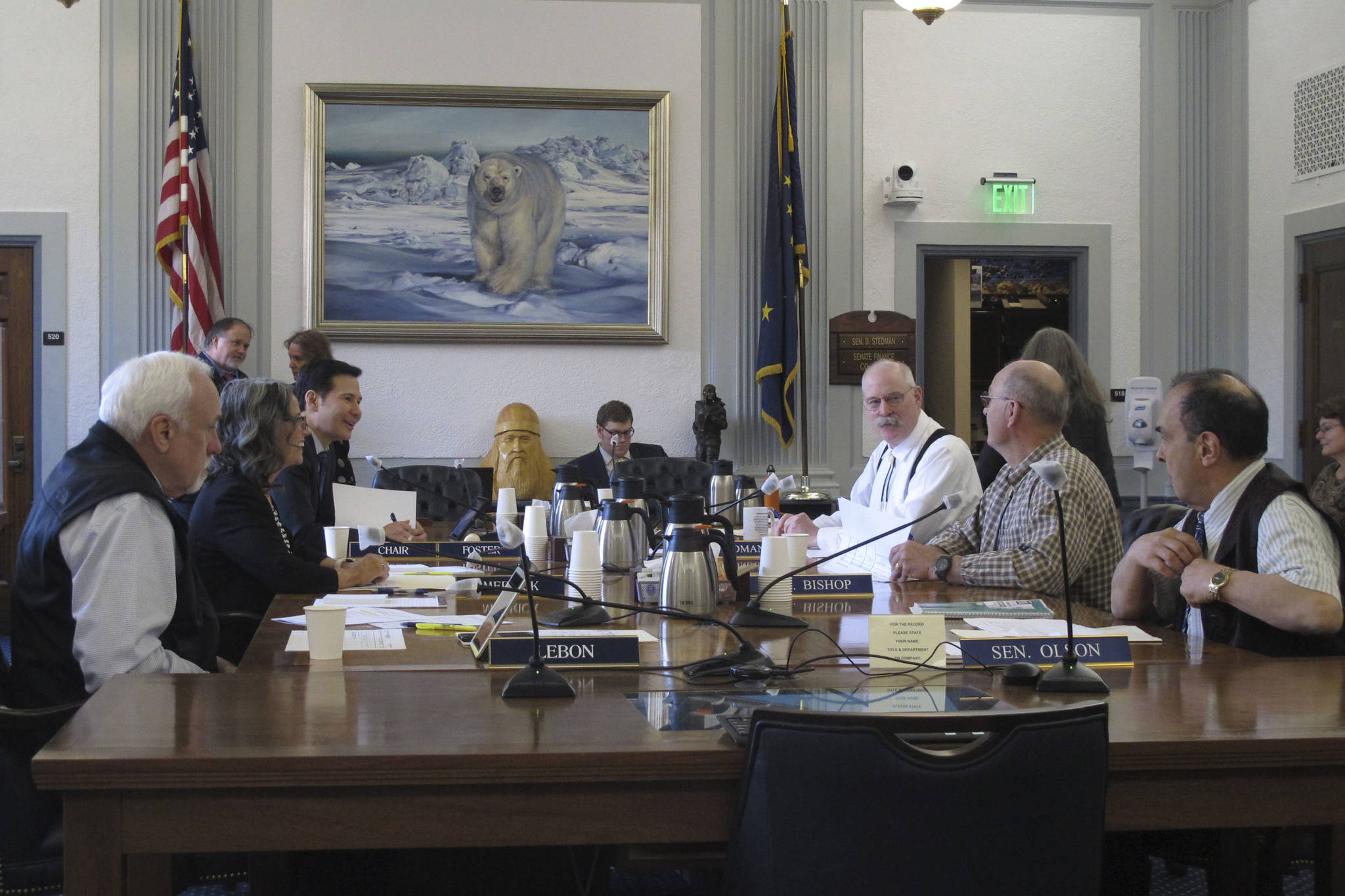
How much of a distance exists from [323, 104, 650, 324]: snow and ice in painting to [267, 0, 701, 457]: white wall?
0.19 meters

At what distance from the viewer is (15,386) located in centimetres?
663

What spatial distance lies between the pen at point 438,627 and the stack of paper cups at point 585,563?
0.41 meters

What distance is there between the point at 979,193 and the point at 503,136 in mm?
2832

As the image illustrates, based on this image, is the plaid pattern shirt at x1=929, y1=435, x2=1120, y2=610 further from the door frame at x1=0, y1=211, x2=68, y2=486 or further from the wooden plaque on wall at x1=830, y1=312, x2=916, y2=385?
the door frame at x1=0, y1=211, x2=68, y2=486

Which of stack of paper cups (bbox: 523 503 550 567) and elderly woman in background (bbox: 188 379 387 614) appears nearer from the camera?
elderly woman in background (bbox: 188 379 387 614)

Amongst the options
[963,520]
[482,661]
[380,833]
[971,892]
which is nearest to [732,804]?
[971,892]

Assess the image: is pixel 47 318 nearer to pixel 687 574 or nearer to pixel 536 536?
pixel 536 536

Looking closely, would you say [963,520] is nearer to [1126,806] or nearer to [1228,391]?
[1228,391]

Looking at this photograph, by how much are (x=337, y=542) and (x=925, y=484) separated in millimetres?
1928

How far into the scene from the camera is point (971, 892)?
4.25 ft

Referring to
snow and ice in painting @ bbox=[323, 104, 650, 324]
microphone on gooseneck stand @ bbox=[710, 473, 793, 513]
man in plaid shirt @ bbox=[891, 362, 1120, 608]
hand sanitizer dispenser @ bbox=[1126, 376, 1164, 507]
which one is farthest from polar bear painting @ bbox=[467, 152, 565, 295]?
man in plaid shirt @ bbox=[891, 362, 1120, 608]

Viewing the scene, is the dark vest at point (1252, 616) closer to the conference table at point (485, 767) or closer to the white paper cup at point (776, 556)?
the conference table at point (485, 767)

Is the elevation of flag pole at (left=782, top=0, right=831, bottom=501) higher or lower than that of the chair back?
Result: higher

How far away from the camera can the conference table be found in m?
1.35
